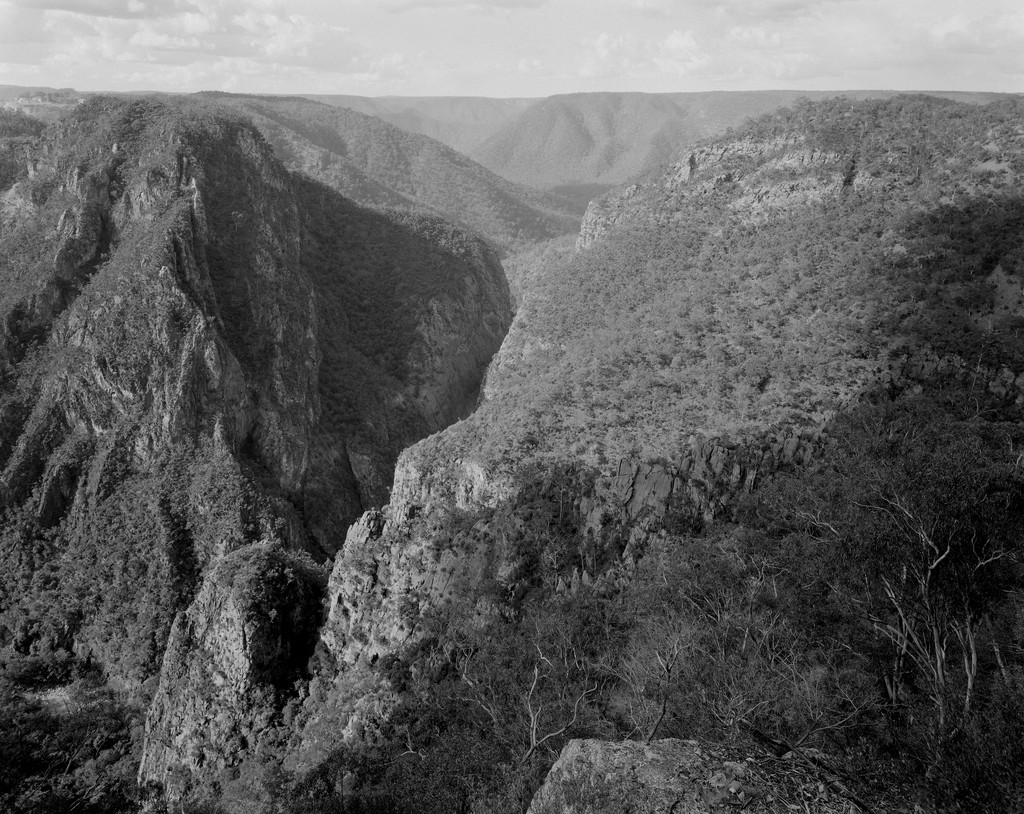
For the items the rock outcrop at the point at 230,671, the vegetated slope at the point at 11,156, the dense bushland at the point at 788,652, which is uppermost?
the vegetated slope at the point at 11,156

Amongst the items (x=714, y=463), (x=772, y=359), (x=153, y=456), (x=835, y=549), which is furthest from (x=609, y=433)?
(x=153, y=456)

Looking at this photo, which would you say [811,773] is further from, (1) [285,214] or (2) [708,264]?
(1) [285,214]

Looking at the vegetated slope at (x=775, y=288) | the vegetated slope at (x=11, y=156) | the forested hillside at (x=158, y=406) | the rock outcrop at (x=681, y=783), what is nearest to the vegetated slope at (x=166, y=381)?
the forested hillside at (x=158, y=406)

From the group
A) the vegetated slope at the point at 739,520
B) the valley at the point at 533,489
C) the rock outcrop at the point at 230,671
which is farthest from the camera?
the rock outcrop at the point at 230,671

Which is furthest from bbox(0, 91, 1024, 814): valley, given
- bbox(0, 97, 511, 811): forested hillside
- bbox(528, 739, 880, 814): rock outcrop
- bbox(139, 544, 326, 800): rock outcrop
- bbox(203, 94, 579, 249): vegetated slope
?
bbox(203, 94, 579, 249): vegetated slope

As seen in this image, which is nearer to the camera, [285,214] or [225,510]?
[225,510]

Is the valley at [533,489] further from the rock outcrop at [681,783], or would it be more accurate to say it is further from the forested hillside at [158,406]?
the forested hillside at [158,406]

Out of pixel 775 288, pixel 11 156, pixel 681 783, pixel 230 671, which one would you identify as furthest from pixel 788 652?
pixel 11 156
